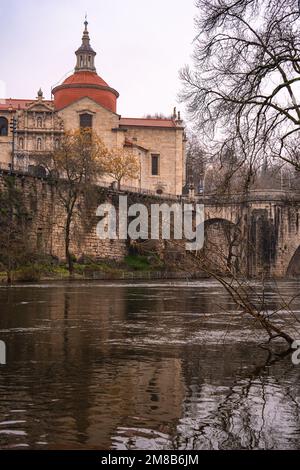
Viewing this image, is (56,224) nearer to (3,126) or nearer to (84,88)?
(3,126)

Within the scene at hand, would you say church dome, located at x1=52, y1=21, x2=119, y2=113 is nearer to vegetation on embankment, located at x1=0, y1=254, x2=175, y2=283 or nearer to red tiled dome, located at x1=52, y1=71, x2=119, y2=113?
red tiled dome, located at x1=52, y1=71, x2=119, y2=113

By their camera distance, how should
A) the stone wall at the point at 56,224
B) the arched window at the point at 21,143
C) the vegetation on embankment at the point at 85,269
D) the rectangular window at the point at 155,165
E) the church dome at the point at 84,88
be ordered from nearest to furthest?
1. the vegetation on embankment at the point at 85,269
2. the stone wall at the point at 56,224
3. the arched window at the point at 21,143
4. the church dome at the point at 84,88
5. the rectangular window at the point at 155,165

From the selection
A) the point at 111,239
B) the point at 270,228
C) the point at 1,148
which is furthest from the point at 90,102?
the point at 270,228

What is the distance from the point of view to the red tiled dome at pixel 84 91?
7094 centimetres

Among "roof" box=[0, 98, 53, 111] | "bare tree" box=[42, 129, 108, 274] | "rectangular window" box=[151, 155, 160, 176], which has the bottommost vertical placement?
"bare tree" box=[42, 129, 108, 274]

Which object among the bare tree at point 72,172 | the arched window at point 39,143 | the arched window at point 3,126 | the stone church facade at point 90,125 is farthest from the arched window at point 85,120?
the bare tree at point 72,172

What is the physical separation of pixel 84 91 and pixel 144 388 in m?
64.7

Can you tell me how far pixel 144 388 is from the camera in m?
9.12

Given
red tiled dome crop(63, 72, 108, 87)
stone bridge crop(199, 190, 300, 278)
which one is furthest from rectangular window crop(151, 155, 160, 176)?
stone bridge crop(199, 190, 300, 278)

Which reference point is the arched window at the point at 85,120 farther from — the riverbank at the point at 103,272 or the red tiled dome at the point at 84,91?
the riverbank at the point at 103,272

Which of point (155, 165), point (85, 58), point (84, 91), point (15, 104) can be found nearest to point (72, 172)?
point (84, 91)

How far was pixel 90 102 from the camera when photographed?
6850cm

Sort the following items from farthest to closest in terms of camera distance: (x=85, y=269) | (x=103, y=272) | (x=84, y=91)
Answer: (x=84, y=91) → (x=85, y=269) → (x=103, y=272)

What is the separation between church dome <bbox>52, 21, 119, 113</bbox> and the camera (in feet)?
233
